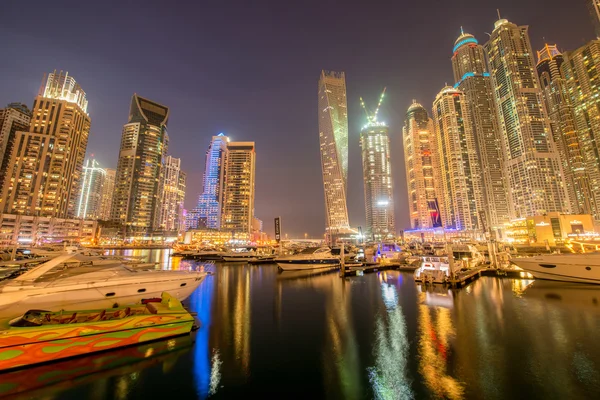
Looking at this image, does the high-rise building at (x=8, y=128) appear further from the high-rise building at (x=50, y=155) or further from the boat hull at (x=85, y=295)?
the boat hull at (x=85, y=295)

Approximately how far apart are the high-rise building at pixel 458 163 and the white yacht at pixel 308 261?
141500 mm

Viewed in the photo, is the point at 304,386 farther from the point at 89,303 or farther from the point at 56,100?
the point at 56,100

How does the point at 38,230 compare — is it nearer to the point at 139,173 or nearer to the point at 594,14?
the point at 139,173

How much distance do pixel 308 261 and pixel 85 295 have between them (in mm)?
36834

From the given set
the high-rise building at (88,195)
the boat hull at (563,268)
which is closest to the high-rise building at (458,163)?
the boat hull at (563,268)

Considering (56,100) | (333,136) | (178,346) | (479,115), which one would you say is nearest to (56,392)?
(178,346)

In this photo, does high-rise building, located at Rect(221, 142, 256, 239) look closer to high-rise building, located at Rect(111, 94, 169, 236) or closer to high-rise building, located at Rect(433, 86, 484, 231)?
high-rise building, located at Rect(111, 94, 169, 236)

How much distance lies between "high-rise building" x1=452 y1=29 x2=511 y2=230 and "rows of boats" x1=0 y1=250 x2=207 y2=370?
183 metres

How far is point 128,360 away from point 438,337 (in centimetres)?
1449

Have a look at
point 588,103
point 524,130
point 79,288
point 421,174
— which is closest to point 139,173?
point 79,288

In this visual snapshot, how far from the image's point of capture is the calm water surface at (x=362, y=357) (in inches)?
315

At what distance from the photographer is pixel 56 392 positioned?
303 inches

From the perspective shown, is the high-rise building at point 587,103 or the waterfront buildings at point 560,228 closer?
the waterfront buildings at point 560,228

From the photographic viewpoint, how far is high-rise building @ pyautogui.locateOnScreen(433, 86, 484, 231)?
512 feet
